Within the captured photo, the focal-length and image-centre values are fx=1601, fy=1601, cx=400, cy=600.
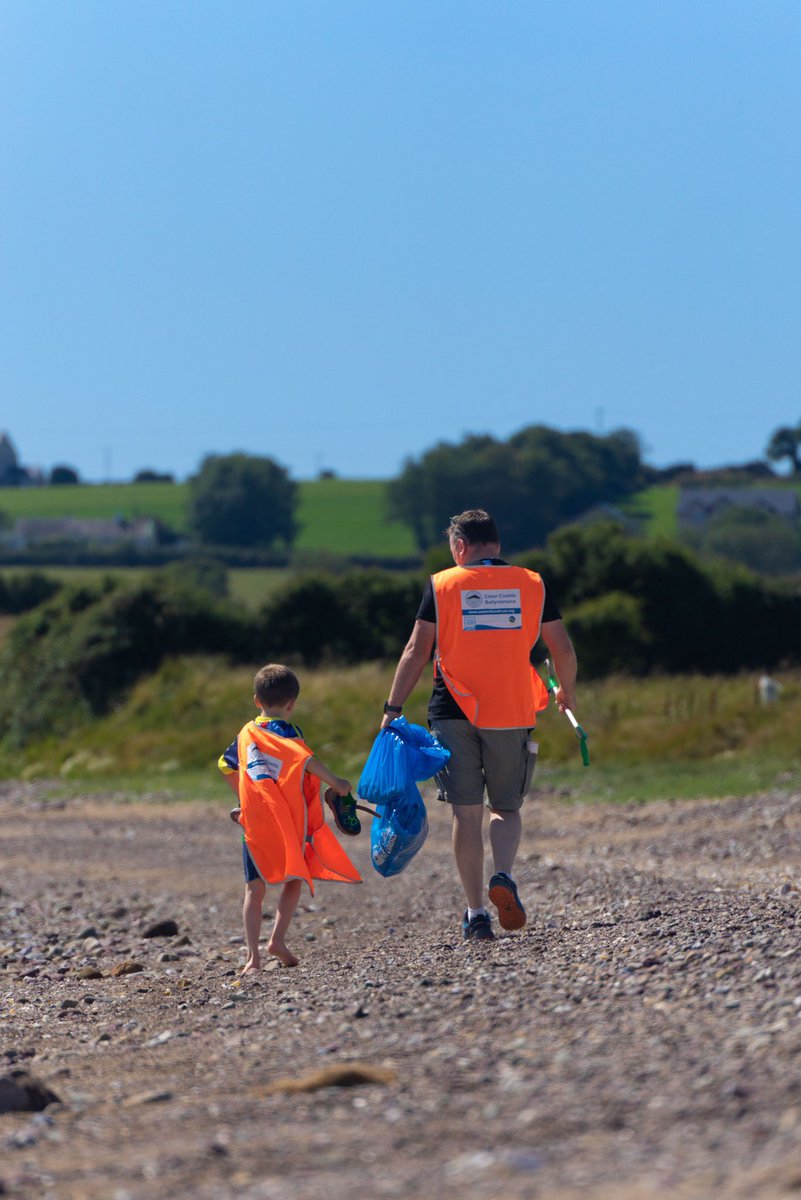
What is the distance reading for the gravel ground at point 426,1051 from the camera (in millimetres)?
3658

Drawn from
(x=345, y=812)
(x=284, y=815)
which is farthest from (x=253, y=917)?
(x=345, y=812)

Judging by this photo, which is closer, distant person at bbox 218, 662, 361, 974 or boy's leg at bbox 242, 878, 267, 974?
distant person at bbox 218, 662, 361, 974

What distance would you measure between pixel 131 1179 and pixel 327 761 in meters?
19.8

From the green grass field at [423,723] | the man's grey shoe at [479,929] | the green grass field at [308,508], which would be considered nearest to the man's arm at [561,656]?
the man's grey shoe at [479,929]

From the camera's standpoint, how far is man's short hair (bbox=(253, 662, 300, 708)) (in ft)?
24.8

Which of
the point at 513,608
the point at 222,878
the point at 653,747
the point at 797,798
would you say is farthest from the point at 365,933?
the point at 653,747

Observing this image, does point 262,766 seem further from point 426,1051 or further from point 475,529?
point 426,1051

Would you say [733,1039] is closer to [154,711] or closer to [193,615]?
[154,711]

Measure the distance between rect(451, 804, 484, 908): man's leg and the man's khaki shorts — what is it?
62mm

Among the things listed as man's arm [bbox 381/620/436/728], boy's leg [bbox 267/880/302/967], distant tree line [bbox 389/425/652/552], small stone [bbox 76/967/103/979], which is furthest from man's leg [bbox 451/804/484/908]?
distant tree line [bbox 389/425/652/552]

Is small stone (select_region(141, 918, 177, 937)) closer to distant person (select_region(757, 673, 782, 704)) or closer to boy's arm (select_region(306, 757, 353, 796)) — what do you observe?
boy's arm (select_region(306, 757, 353, 796))

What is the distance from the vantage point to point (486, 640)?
7363 mm

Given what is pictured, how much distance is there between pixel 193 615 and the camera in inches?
1350

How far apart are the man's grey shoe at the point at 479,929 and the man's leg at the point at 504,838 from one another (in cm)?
26
